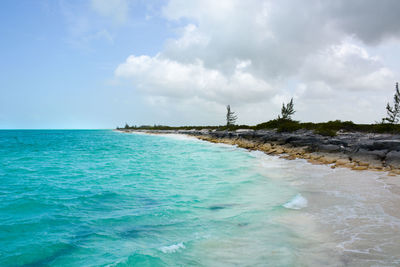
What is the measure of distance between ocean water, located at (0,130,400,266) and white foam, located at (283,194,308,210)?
0.03m

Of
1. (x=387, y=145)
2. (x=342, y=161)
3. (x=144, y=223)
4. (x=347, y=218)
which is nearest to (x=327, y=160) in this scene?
(x=342, y=161)

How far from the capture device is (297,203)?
805 centimetres

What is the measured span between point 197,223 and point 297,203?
13.2ft

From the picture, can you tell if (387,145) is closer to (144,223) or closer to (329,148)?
(329,148)

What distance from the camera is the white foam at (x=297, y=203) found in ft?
25.0

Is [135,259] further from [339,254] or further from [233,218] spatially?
[339,254]

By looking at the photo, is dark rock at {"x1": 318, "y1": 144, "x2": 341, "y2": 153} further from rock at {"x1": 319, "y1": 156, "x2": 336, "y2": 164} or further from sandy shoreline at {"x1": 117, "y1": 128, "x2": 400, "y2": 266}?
sandy shoreline at {"x1": 117, "y1": 128, "x2": 400, "y2": 266}

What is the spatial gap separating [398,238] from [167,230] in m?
5.63

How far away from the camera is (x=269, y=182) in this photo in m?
11.6

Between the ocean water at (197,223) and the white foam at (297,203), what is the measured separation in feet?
0.11

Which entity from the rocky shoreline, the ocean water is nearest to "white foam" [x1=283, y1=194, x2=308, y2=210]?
the ocean water

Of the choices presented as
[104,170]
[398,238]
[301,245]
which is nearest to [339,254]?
[301,245]

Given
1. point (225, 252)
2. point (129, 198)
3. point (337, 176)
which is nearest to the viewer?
point (225, 252)

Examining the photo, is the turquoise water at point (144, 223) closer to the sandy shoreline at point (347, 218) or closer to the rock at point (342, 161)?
the sandy shoreline at point (347, 218)
